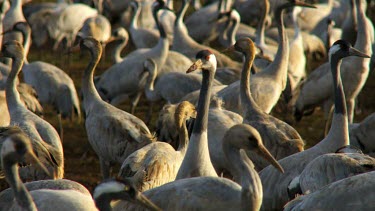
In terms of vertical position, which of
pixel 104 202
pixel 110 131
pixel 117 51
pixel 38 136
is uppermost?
pixel 104 202

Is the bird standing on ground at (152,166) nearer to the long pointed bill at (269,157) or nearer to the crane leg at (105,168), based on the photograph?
the long pointed bill at (269,157)

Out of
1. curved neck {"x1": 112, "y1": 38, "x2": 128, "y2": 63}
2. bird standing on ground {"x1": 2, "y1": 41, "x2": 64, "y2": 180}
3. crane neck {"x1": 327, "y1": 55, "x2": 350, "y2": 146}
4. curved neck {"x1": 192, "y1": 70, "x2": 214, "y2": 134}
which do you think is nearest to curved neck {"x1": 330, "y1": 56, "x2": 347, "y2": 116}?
crane neck {"x1": 327, "y1": 55, "x2": 350, "y2": 146}

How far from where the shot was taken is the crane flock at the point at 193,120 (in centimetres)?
522

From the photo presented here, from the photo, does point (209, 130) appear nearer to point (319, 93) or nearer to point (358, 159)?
point (358, 159)

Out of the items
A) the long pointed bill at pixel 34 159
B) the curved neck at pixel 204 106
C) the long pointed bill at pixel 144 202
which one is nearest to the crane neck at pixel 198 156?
the curved neck at pixel 204 106

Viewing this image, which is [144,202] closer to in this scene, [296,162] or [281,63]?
[296,162]

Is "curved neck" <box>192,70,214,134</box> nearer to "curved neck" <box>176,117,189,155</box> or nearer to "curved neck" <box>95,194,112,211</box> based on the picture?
"curved neck" <box>176,117,189,155</box>

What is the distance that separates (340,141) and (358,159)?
0.97 m

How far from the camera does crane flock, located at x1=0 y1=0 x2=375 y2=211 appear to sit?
5.22 m

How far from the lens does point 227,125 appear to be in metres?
7.75

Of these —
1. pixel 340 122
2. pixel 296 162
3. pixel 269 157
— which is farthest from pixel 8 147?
pixel 340 122

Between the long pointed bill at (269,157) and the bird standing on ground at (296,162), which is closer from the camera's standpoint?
the long pointed bill at (269,157)

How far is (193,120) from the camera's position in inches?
283

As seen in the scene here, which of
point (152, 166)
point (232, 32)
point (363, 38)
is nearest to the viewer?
point (152, 166)
